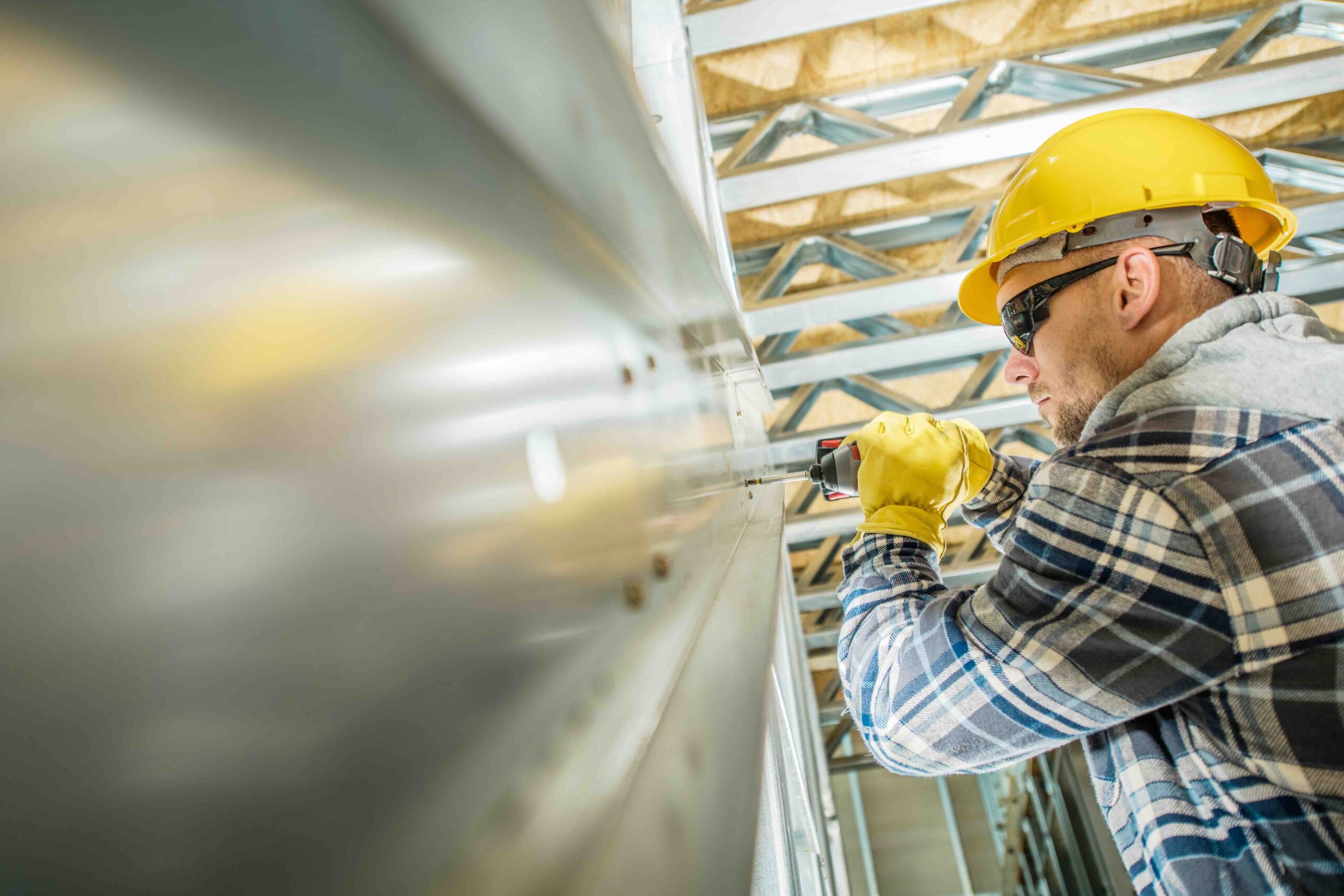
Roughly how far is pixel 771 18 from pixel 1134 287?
1.61 m

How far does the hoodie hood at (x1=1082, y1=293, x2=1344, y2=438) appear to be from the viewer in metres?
1.01

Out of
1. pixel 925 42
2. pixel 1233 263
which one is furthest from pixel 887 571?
pixel 925 42

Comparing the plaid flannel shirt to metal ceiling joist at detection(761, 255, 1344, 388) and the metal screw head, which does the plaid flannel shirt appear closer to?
the metal screw head

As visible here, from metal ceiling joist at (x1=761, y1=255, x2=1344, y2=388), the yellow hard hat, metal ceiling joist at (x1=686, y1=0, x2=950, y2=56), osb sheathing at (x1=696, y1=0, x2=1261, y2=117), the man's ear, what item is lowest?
the man's ear

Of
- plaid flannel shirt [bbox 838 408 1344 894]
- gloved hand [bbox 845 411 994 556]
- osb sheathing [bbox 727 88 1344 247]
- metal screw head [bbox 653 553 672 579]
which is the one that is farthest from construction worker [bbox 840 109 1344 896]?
osb sheathing [bbox 727 88 1344 247]

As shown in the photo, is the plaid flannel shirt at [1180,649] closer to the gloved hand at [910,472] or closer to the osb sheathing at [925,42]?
the gloved hand at [910,472]

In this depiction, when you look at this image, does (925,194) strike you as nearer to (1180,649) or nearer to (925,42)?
(925,42)

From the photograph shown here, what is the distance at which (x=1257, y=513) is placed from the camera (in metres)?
0.97

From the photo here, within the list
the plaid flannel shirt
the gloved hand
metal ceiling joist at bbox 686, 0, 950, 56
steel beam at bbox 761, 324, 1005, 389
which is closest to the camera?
the plaid flannel shirt

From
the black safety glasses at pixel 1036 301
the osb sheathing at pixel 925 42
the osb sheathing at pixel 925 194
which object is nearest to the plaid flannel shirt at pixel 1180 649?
the black safety glasses at pixel 1036 301

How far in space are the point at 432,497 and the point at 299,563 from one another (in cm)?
10

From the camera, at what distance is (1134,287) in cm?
133

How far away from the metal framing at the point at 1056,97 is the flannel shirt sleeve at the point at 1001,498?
126 centimetres

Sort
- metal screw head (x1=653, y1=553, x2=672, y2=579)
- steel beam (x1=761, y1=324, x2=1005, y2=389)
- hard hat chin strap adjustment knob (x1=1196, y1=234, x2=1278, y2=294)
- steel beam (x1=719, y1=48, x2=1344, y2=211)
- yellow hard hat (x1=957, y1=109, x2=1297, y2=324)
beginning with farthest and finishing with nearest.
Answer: steel beam (x1=761, y1=324, x2=1005, y2=389) < steel beam (x1=719, y1=48, x2=1344, y2=211) < yellow hard hat (x1=957, y1=109, x2=1297, y2=324) < hard hat chin strap adjustment knob (x1=1196, y1=234, x2=1278, y2=294) < metal screw head (x1=653, y1=553, x2=672, y2=579)
